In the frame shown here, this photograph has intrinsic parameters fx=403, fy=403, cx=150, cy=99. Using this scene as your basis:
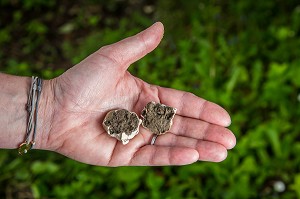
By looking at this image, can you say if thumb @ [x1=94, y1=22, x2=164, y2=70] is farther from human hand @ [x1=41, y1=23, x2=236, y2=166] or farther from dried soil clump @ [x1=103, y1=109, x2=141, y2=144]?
dried soil clump @ [x1=103, y1=109, x2=141, y2=144]

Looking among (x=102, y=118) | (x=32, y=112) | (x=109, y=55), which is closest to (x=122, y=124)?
(x=102, y=118)

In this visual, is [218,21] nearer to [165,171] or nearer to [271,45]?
[271,45]

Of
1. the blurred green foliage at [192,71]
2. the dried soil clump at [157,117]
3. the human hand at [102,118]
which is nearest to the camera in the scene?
the human hand at [102,118]

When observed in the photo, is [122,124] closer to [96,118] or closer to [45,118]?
[96,118]

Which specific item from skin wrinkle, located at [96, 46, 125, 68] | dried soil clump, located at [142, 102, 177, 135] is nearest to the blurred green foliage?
dried soil clump, located at [142, 102, 177, 135]

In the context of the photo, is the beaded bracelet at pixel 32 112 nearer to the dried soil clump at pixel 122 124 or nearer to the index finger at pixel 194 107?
the dried soil clump at pixel 122 124

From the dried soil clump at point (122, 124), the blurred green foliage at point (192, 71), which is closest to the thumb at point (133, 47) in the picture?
the dried soil clump at point (122, 124)
